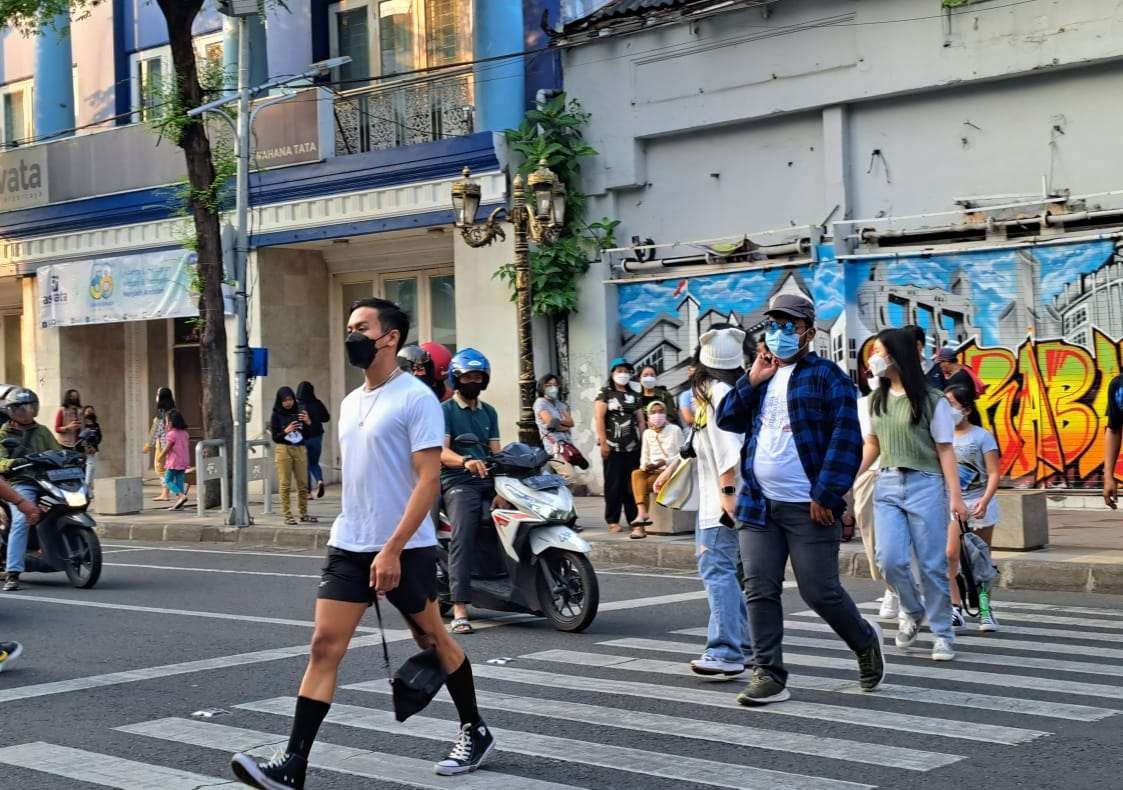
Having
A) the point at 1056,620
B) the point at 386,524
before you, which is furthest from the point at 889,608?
the point at 386,524

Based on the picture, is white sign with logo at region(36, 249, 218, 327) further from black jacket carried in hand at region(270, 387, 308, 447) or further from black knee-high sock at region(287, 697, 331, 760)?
black knee-high sock at region(287, 697, 331, 760)

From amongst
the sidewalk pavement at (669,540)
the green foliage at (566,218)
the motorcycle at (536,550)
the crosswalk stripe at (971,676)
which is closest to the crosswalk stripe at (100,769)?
the motorcycle at (536,550)

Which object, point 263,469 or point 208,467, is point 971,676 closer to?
point 263,469

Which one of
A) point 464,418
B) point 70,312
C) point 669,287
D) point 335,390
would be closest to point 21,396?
point 464,418

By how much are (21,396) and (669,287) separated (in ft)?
32.5

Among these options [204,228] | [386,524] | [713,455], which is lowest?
[386,524]

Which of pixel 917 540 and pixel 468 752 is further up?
pixel 917 540

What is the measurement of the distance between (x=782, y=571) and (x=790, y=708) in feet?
2.07

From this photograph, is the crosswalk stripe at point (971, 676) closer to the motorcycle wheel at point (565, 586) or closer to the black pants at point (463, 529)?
the motorcycle wheel at point (565, 586)

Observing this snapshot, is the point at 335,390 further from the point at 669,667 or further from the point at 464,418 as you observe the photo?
the point at 669,667

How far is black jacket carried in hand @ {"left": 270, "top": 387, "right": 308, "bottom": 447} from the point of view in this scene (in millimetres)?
17625

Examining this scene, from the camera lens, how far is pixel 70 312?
1066 inches

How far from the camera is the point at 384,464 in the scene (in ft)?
19.5

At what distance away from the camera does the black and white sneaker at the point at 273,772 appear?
542 cm
